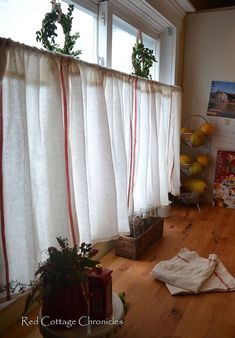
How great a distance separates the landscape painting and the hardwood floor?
4.32 ft

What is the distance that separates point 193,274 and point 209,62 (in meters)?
2.30

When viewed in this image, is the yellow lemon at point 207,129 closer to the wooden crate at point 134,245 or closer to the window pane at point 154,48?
the window pane at point 154,48

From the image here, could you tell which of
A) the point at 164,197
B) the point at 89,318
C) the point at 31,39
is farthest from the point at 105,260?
the point at 31,39

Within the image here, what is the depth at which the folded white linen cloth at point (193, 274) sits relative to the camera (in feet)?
5.70

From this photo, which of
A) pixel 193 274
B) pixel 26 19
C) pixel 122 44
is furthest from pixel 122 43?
pixel 193 274

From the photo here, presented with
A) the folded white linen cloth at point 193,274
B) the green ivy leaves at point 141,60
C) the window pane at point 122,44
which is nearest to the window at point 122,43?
the window pane at point 122,44

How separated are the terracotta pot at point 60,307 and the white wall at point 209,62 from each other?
2.57m

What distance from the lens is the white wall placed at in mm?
3148

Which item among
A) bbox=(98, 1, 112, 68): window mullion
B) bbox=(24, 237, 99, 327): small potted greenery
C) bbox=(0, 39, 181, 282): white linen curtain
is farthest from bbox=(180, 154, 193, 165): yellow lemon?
bbox=(24, 237, 99, 327): small potted greenery

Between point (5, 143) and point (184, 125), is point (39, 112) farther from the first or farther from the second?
point (184, 125)

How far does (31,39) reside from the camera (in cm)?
158

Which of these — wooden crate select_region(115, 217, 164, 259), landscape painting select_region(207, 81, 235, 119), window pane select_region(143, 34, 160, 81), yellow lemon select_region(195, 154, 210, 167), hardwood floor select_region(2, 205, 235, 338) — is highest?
window pane select_region(143, 34, 160, 81)

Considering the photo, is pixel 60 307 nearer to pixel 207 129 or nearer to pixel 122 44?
pixel 122 44

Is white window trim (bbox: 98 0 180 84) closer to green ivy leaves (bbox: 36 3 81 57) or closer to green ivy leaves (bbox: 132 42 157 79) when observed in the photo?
green ivy leaves (bbox: 132 42 157 79)
